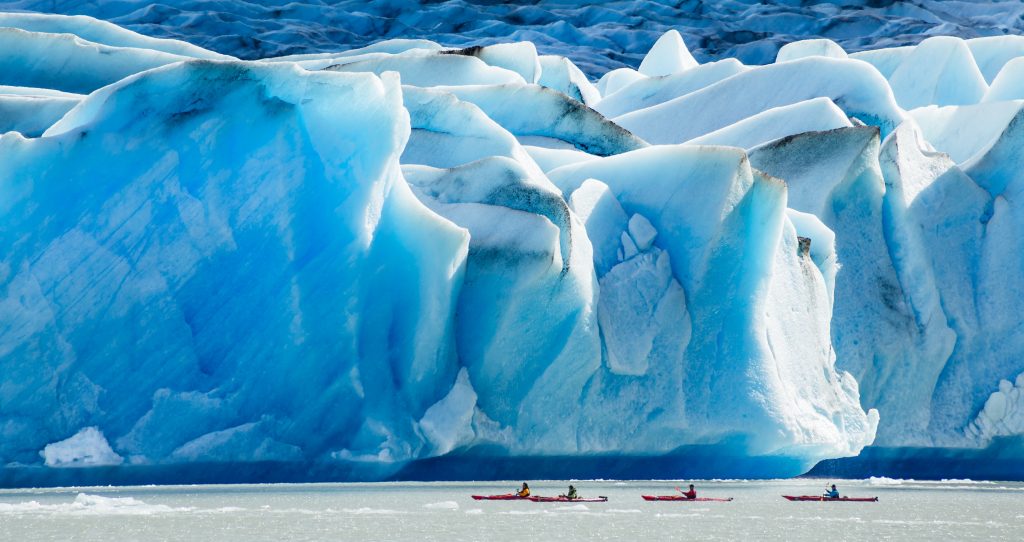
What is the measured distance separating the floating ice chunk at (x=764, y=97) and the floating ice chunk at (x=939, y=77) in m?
3.04

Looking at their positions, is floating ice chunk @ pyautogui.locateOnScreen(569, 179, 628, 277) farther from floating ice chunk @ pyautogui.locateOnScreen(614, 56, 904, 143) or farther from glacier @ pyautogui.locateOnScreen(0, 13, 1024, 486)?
floating ice chunk @ pyautogui.locateOnScreen(614, 56, 904, 143)

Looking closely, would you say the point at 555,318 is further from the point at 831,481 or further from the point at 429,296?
the point at 831,481

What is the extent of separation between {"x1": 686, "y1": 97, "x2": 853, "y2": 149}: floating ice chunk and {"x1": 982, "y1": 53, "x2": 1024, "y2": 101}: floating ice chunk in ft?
13.6

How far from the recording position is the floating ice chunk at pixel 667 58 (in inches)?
1025

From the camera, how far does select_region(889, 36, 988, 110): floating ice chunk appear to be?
23094 mm

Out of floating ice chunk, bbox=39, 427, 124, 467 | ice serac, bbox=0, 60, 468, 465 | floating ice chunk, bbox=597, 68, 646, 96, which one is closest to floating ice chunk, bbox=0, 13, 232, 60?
ice serac, bbox=0, 60, 468, 465

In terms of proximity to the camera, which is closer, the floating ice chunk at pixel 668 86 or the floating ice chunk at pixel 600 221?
the floating ice chunk at pixel 600 221

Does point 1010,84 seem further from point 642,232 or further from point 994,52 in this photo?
point 642,232

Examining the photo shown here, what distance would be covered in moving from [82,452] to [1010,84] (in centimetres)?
1438

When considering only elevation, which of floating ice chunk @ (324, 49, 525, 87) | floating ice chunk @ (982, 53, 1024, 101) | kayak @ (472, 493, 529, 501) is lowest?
floating ice chunk @ (982, 53, 1024, 101)

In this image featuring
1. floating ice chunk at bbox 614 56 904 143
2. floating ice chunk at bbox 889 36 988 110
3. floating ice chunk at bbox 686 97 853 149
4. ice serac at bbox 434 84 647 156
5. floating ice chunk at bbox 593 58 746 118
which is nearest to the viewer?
ice serac at bbox 434 84 647 156

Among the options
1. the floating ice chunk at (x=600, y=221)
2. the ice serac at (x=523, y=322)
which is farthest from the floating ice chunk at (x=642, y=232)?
the ice serac at (x=523, y=322)

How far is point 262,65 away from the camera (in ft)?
46.6

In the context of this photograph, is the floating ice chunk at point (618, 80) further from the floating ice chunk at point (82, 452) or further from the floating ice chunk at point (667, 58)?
the floating ice chunk at point (82, 452)
